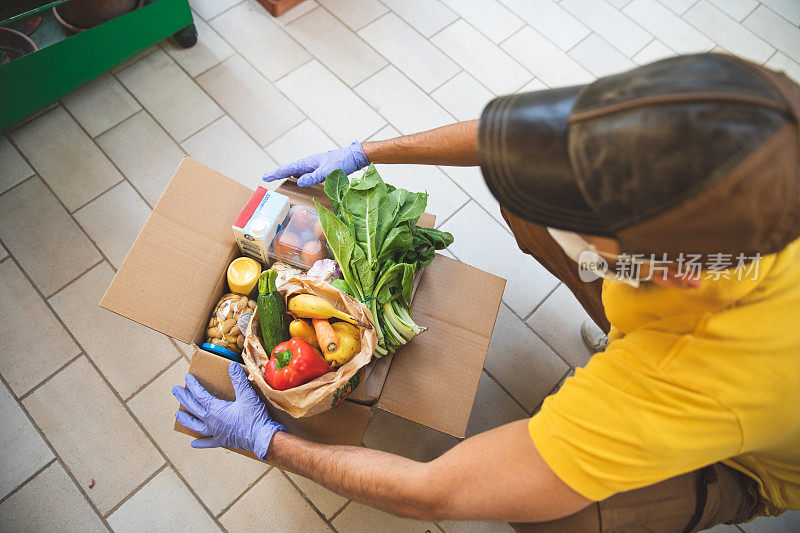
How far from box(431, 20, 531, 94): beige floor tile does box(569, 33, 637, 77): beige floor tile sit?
36 cm

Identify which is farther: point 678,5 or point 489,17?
point 678,5

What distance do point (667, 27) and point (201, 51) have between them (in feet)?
8.81

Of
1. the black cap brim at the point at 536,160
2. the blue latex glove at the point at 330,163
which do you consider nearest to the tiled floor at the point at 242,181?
the blue latex glove at the point at 330,163

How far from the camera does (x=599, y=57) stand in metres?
2.83

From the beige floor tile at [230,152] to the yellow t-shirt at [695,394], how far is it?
5.84ft

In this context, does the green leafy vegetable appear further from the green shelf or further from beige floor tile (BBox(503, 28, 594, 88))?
beige floor tile (BBox(503, 28, 594, 88))

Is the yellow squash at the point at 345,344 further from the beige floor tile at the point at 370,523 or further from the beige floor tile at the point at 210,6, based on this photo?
the beige floor tile at the point at 210,6

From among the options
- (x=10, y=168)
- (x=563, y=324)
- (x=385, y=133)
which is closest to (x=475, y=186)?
(x=385, y=133)

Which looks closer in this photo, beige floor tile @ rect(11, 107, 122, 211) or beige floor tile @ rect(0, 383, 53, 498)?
beige floor tile @ rect(0, 383, 53, 498)

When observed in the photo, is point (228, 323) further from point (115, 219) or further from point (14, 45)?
point (14, 45)

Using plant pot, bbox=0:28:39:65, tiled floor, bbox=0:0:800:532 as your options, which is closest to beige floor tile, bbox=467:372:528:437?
tiled floor, bbox=0:0:800:532

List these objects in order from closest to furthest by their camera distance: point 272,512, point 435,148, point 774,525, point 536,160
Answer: point 536,160, point 435,148, point 272,512, point 774,525

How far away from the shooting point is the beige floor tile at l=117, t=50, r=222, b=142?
241 cm

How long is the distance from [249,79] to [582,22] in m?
1.95
